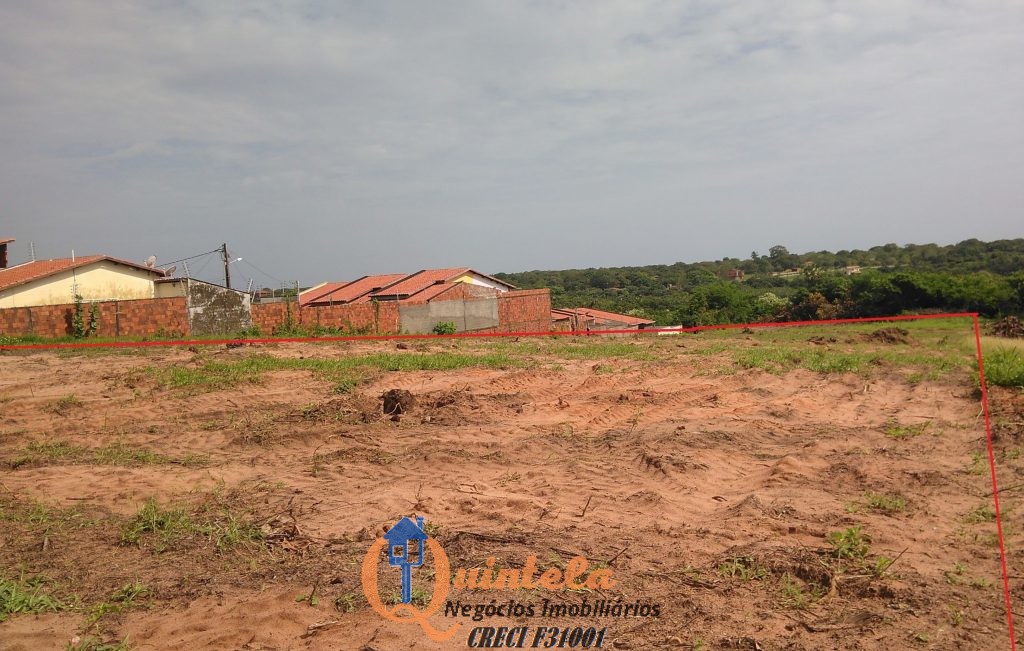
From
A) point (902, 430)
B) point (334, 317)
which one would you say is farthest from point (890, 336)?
point (334, 317)

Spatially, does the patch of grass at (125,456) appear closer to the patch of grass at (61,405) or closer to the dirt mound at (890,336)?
the patch of grass at (61,405)

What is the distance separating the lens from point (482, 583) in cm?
494

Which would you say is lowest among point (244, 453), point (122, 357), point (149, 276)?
point (244, 453)

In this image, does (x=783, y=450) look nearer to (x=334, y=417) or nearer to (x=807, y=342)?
(x=334, y=417)

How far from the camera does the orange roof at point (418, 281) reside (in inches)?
1368

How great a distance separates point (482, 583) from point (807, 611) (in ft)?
6.75

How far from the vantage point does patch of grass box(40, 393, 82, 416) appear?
1040cm

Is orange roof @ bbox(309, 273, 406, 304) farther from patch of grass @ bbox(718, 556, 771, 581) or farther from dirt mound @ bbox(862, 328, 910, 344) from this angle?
patch of grass @ bbox(718, 556, 771, 581)

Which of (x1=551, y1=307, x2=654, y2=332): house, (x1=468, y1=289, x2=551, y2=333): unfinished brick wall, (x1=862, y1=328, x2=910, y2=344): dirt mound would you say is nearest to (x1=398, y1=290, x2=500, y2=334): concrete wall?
(x1=468, y1=289, x2=551, y2=333): unfinished brick wall

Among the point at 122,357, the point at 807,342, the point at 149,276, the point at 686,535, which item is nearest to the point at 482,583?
the point at 686,535

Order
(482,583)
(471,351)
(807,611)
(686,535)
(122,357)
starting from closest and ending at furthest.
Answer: (807,611) < (482,583) < (686,535) < (122,357) < (471,351)

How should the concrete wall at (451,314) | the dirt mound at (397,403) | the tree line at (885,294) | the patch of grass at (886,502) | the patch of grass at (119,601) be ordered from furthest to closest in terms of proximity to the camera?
the concrete wall at (451,314) → the tree line at (885,294) → the dirt mound at (397,403) → the patch of grass at (886,502) → the patch of grass at (119,601)

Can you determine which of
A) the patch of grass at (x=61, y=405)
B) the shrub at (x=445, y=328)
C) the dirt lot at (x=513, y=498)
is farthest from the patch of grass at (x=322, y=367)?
the shrub at (x=445, y=328)

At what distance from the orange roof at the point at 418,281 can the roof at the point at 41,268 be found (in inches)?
410
